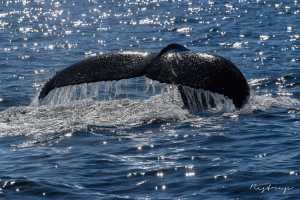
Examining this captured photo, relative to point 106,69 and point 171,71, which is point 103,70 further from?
point 171,71

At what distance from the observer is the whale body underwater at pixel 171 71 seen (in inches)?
471

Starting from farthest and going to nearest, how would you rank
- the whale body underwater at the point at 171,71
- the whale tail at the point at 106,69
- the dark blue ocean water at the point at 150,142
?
the whale tail at the point at 106,69, the whale body underwater at the point at 171,71, the dark blue ocean water at the point at 150,142

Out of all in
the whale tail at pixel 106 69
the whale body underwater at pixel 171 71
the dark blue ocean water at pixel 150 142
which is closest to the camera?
the dark blue ocean water at pixel 150 142

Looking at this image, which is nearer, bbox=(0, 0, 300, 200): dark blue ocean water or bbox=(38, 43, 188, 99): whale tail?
bbox=(0, 0, 300, 200): dark blue ocean water

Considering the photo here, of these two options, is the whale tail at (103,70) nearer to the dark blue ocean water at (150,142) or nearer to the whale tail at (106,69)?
the whale tail at (106,69)

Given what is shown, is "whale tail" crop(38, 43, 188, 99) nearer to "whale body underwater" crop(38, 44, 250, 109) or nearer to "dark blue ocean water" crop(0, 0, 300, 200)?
"whale body underwater" crop(38, 44, 250, 109)

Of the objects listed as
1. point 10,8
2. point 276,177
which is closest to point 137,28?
point 10,8

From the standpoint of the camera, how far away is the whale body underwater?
471 inches

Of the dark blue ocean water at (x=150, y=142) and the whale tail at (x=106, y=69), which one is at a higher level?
the whale tail at (x=106, y=69)

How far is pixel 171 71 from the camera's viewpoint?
12.2m

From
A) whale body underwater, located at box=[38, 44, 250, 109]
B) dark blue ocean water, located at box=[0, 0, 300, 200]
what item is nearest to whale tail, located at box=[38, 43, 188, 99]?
whale body underwater, located at box=[38, 44, 250, 109]

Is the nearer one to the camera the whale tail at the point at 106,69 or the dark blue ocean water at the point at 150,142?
the dark blue ocean water at the point at 150,142

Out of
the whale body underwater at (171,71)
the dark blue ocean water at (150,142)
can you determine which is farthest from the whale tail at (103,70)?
the dark blue ocean water at (150,142)

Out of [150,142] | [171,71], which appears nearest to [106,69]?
[171,71]
